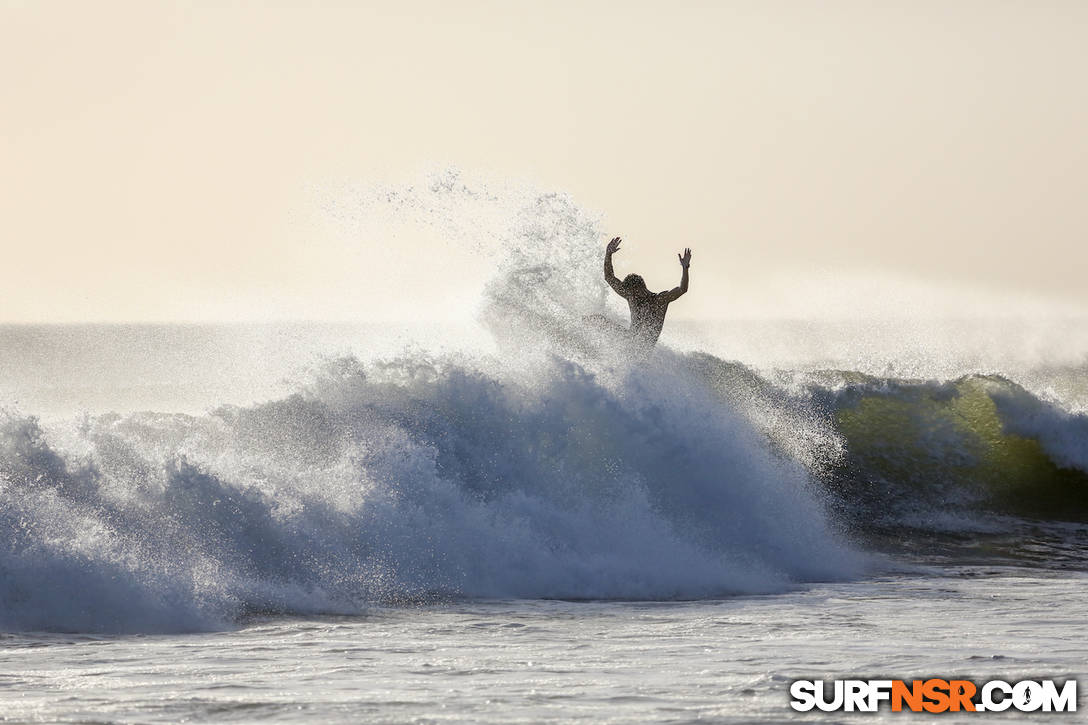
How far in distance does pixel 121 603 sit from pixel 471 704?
3.62 meters

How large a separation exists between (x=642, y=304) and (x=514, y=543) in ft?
14.4

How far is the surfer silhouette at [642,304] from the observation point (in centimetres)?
1475

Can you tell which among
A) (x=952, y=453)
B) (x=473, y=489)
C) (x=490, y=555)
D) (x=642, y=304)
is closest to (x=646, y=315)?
(x=642, y=304)

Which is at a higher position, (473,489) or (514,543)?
(473,489)

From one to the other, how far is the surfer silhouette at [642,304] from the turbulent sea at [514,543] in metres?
0.55

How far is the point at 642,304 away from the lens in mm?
14922

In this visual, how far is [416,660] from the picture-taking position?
8016mm

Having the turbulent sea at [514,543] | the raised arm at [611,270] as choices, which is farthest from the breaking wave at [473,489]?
the raised arm at [611,270]

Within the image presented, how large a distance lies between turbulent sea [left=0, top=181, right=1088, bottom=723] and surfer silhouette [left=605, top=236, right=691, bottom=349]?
1.79 feet

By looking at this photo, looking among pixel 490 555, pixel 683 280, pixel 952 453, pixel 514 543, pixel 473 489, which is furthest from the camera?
pixel 952 453

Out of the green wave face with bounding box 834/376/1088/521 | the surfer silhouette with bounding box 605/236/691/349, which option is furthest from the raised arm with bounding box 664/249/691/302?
the green wave face with bounding box 834/376/1088/521

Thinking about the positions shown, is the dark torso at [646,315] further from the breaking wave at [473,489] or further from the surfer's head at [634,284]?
the breaking wave at [473,489]

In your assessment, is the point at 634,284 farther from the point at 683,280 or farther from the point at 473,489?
the point at 473,489

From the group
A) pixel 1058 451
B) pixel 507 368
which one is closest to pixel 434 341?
pixel 507 368
